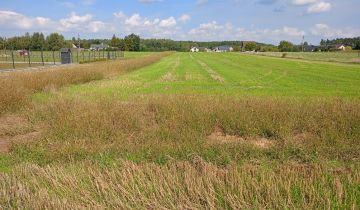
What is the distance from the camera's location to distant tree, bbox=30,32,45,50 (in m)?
104

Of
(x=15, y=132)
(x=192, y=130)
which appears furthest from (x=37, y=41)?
(x=192, y=130)

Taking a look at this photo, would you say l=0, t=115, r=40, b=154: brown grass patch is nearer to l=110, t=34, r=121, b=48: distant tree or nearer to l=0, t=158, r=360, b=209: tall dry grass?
l=0, t=158, r=360, b=209: tall dry grass

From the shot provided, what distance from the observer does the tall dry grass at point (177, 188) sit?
5465mm

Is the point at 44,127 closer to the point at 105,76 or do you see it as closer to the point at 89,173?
the point at 89,173

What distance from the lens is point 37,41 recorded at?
355 feet

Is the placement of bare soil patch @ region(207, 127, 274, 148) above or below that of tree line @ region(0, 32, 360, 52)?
below

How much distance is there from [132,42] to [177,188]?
163m

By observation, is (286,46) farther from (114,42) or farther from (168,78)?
(168,78)

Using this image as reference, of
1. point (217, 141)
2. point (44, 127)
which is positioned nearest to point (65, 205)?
point (217, 141)

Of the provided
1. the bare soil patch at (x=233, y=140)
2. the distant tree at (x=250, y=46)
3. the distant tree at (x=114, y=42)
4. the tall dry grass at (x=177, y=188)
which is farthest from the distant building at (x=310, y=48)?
the tall dry grass at (x=177, y=188)

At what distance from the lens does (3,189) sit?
5.93 m

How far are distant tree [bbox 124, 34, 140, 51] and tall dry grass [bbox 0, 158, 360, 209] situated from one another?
516 ft

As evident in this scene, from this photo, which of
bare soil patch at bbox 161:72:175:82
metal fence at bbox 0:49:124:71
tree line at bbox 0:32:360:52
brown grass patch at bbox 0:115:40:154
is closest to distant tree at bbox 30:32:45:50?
tree line at bbox 0:32:360:52

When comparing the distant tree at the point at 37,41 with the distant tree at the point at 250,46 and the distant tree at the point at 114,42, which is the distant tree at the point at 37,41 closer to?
the distant tree at the point at 114,42
